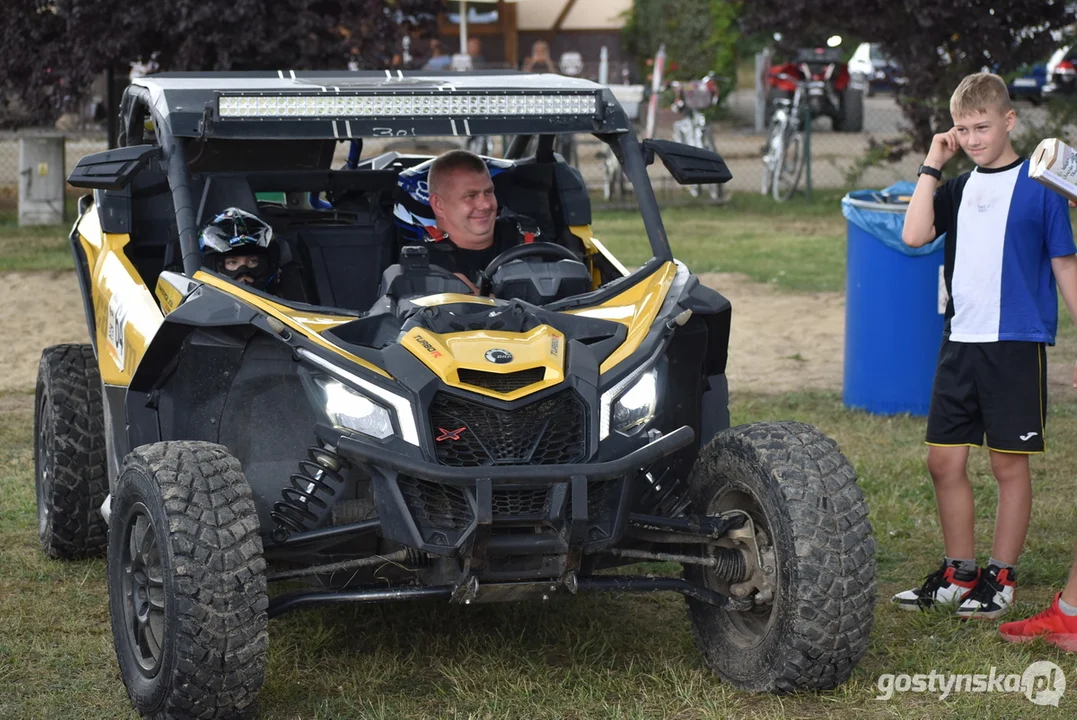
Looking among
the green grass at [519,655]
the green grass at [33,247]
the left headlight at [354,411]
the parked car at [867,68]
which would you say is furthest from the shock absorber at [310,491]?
the parked car at [867,68]

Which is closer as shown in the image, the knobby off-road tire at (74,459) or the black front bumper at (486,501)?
the black front bumper at (486,501)

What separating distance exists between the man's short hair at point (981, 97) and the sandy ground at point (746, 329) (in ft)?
13.2

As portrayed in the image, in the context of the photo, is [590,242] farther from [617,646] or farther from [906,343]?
[906,343]

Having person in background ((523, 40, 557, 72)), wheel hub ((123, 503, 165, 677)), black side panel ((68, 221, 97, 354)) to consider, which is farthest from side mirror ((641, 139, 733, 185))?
person in background ((523, 40, 557, 72))

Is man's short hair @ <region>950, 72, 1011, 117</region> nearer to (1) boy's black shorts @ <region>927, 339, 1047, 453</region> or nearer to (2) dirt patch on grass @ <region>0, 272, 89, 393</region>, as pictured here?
(1) boy's black shorts @ <region>927, 339, 1047, 453</region>

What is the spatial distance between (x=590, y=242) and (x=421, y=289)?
1.27 meters

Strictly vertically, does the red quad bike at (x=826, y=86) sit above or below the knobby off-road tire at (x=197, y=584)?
above

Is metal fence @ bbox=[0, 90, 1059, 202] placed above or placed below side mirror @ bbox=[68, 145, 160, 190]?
below

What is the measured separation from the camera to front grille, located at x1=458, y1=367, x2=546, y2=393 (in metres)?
4.16

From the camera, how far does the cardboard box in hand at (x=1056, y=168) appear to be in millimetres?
4547

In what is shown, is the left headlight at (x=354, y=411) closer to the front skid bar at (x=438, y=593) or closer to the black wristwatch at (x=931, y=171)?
the front skid bar at (x=438, y=593)

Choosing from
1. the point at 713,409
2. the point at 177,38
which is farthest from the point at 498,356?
the point at 177,38

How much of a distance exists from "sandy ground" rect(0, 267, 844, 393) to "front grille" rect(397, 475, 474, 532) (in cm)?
510

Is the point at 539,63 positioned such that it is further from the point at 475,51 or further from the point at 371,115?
the point at 371,115
